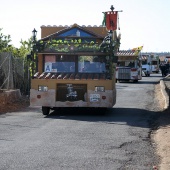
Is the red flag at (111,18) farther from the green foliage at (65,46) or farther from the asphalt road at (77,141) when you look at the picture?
the asphalt road at (77,141)

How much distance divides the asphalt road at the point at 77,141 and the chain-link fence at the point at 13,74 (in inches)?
262

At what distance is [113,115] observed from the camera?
1717 cm

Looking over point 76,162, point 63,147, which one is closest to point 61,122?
point 63,147

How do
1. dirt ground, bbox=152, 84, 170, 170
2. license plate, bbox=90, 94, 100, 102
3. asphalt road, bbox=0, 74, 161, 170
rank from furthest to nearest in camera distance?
license plate, bbox=90, 94, 100, 102
dirt ground, bbox=152, 84, 170, 170
asphalt road, bbox=0, 74, 161, 170

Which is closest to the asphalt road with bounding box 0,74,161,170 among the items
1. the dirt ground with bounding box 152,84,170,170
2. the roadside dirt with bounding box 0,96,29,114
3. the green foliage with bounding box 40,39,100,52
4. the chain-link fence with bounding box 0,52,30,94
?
the dirt ground with bounding box 152,84,170,170

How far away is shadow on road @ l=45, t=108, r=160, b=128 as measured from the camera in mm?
15109

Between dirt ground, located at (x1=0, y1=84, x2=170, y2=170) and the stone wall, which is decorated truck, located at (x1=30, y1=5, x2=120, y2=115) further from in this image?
the stone wall

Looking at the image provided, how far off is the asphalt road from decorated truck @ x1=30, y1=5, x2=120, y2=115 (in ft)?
1.92

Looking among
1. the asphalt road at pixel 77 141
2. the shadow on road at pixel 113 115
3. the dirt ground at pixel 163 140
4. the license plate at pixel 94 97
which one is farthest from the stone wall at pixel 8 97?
the dirt ground at pixel 163 140

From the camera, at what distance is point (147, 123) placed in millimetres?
14773

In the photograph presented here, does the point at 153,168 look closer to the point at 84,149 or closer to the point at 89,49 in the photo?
the point at 84,149

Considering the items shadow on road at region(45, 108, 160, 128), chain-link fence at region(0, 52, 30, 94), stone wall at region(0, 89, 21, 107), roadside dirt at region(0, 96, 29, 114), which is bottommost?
shadow on road at region(45, 108, 160, 128)

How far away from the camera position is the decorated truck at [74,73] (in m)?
16.6

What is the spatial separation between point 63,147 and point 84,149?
47 cm
